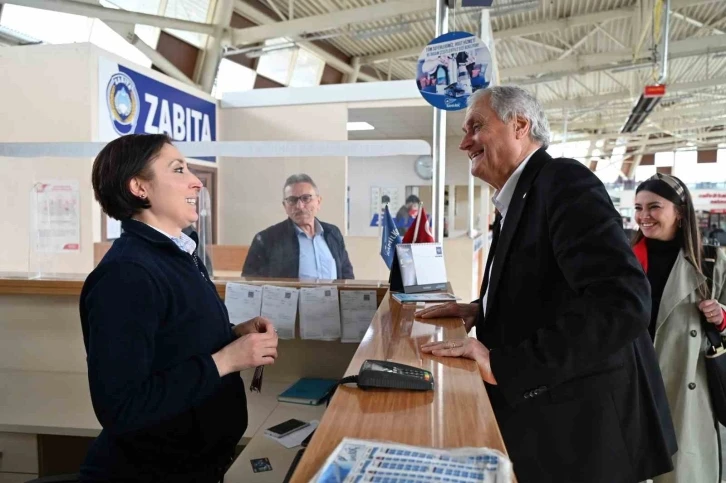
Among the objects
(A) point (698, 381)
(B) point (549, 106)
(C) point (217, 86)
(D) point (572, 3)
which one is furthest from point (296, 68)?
(A) point (698, 381)

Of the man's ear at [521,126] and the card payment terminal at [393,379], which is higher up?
the man's ear at [521,126]

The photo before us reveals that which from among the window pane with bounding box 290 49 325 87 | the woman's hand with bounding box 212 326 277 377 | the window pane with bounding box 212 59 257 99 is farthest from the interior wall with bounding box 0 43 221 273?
the window pane with bounding box 290 49 325 87

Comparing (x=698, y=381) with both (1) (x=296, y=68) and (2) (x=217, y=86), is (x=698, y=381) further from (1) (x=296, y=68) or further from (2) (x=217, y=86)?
(1) (x=296, y=68)

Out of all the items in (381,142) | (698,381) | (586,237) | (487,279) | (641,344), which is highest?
(381,142)

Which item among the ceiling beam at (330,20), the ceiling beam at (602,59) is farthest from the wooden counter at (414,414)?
the ceiling beam at (602,59)

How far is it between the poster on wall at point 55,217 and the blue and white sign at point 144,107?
66.3 inches

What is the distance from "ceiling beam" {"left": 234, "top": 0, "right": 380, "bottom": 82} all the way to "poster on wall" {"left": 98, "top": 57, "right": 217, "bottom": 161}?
221 centimetres

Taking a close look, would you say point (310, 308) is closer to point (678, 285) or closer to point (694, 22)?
point (678, 285)

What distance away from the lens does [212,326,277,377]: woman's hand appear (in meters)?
1.15

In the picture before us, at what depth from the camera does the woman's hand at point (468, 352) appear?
1.01 m

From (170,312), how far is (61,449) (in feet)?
4.88

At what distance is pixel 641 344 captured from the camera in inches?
46.7

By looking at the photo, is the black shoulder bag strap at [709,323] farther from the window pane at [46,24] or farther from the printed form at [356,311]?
the window pane at [46,24]

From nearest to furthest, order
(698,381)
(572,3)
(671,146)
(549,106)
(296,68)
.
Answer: (698,381), (572,3), (296,68), (549,106), (671,146)
